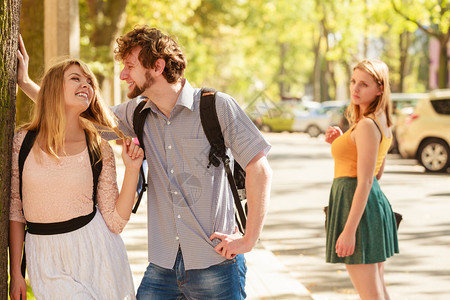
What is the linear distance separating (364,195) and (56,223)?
1.78m

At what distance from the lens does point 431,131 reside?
16953 millimetres

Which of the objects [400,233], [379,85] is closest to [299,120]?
[400,233]

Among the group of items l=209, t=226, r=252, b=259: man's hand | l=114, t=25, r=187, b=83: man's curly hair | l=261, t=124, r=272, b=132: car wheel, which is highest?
l=114, t=25, r=187, b=83: man's curly hair

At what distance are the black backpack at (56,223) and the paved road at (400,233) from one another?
3624 mm

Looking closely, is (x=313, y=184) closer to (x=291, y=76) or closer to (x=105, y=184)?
(x=105, y=184)

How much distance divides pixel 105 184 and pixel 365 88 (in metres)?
1.84

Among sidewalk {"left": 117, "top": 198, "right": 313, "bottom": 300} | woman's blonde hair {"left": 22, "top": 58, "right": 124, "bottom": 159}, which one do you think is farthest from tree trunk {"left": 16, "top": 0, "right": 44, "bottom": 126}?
woman's blonde hair {"left": 22, "top": 58, "right": 124, "bottom": 159}

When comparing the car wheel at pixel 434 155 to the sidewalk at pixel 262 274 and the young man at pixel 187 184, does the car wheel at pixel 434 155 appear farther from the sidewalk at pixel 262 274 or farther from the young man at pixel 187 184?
the young man at pixel 187 184

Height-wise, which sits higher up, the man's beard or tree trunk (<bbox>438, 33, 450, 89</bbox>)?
tree trunk (<bbox>438, 33, 450, 89</bbox>)

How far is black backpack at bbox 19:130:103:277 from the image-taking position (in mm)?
3057

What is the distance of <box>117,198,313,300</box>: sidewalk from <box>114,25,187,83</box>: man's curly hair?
10.8 ft

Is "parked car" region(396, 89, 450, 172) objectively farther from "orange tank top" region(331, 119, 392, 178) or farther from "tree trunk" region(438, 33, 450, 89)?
"orange tank top" region(331, 119, 392, 178)

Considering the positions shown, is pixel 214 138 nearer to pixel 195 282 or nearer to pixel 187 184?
pixel 187 184

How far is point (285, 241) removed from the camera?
29.2 feet
